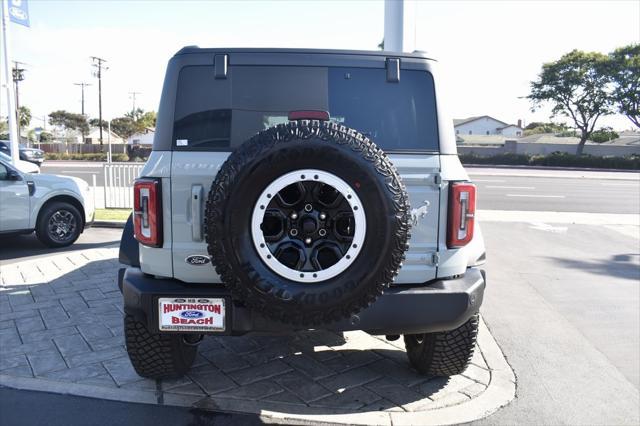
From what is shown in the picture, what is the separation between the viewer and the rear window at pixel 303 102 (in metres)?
3.05

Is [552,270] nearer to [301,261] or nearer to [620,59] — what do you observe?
[301,261]

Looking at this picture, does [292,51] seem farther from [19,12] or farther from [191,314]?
[19,12]

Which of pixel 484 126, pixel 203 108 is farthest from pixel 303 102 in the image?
pixel 484 126

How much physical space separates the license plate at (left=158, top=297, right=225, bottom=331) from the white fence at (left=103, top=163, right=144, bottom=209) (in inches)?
355

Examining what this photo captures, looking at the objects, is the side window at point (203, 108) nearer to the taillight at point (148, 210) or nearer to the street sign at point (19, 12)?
the taillight at point (148, 210)

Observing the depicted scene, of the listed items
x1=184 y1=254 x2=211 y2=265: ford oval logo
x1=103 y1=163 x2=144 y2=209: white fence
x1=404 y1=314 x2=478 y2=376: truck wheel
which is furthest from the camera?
x1=103 y1=163 x2=144 y2=209: white fence

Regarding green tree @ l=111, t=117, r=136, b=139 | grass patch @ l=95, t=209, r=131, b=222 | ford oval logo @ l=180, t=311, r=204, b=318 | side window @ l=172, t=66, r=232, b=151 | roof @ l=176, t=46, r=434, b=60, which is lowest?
grass patch @ l=95, t=209, r=131, b=222

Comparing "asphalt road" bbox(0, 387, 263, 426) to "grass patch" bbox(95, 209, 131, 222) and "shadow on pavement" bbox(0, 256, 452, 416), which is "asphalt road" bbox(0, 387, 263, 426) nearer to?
"shadow on pavement" bbox(0, 256, 452, 416)

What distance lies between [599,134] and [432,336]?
163 feet

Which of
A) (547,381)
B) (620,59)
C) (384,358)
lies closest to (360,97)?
(384,358)

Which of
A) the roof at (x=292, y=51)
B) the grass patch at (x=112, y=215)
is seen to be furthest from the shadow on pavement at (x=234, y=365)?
the grass patch at (x=112, y=215)

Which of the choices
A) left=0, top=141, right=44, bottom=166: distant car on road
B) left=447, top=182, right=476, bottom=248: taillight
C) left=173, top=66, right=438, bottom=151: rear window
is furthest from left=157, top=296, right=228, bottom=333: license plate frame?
left=0, top=141, right=44, bottom=166: distant car on road

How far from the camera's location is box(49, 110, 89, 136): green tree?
82312 millimetres

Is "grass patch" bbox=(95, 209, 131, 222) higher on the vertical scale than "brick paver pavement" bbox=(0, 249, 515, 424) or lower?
higher
